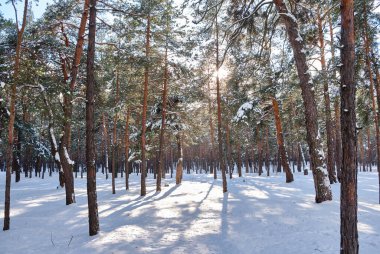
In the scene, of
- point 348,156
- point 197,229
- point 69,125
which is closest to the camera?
point 348,156

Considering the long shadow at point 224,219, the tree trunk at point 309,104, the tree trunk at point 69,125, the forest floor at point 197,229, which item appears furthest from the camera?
the tree trunk at point 69,125

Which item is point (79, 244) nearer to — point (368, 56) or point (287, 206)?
point (287, 206)

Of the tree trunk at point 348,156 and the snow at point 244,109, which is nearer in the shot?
the tree trunk at point 348,156

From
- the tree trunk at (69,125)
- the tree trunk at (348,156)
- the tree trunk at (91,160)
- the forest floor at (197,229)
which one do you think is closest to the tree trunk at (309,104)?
the forest floor at (197,229)

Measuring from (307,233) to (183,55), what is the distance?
504 inches

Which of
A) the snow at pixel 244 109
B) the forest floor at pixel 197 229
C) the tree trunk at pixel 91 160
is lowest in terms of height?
the forest floor at pixel 197 229

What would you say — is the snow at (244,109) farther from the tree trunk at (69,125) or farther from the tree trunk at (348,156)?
the tree trunk at (348,156)

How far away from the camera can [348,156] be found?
499 cm

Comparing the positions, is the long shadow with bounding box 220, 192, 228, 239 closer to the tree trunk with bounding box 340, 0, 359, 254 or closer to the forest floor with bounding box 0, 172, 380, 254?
the forest floor with bounding box 0, 172, 380, 254

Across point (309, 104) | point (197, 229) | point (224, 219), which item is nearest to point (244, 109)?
point (309, 104)

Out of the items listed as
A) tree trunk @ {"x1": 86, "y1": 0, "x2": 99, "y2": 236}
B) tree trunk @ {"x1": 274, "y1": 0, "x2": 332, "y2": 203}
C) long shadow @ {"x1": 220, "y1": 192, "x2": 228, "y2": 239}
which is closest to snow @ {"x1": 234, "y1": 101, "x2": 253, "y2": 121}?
long shadow @ {"x1": 220, "y1": 192, "x2": 228, "y2": 239}

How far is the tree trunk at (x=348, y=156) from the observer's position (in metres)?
4.96

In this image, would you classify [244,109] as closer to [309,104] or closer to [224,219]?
[309,104]

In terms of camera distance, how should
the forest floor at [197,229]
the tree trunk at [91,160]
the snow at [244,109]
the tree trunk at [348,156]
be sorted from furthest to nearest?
the snow at [244,109], the tree trunk at [91,160], the forest floor at [197,229], the tree trunk at [348,156]
